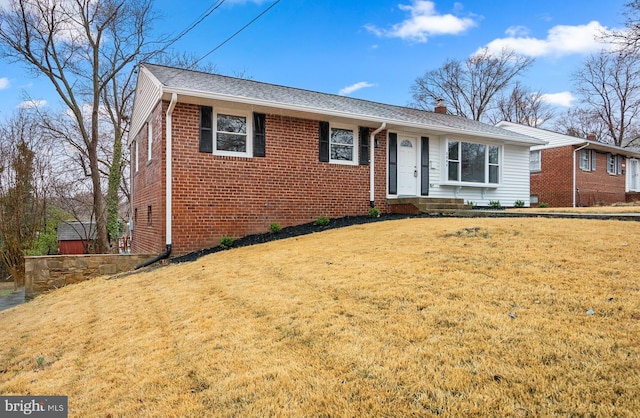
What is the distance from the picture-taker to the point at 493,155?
13578 mm

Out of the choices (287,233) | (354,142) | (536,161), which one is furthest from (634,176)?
(287,233)

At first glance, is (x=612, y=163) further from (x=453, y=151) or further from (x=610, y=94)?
(x=453, y=151)

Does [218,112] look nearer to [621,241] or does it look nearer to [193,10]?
[193,10]

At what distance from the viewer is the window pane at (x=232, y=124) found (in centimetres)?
928

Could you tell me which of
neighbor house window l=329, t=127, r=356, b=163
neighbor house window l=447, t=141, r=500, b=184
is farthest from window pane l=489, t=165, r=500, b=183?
neighbor house window l=329, t=127, r=356, b=163

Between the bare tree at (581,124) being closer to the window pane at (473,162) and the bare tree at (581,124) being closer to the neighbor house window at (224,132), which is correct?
the window pane at (473,162)

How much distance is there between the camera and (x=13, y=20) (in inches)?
635

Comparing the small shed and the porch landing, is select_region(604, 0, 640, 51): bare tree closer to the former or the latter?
the porch landing

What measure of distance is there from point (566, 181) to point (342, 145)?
14.2 m

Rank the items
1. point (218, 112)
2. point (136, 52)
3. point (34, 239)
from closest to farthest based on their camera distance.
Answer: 1. point (218, 112)
2. point (34, 239)
3. point (136, 52)

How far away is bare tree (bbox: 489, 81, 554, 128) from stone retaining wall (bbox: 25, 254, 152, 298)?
1248 inches

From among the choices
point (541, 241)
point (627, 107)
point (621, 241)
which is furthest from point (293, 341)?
point (627, 107)

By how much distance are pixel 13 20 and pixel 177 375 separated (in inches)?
795

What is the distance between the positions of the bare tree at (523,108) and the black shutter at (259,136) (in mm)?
28324
